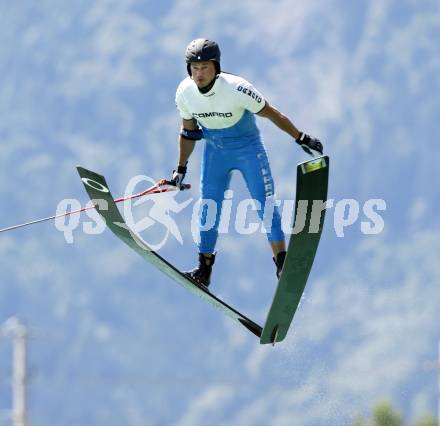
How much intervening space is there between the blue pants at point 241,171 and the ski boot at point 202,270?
20.5 inches

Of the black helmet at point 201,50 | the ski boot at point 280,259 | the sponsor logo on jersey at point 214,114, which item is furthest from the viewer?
the ski boot at point 280,259

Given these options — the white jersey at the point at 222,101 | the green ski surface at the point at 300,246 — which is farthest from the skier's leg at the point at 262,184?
the green ski surface at the point at 300,246

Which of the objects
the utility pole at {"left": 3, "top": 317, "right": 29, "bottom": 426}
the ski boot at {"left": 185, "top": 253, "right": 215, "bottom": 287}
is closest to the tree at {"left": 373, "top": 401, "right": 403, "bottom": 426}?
the utility pole at {"left": 3, "top": 317, "right": 29, "bottom": 426}

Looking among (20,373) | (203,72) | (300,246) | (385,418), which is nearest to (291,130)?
(203,72)

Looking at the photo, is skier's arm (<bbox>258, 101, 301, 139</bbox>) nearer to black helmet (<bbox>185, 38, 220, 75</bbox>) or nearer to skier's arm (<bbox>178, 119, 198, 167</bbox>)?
black helmet (<bbox>185, 38, 220, 75</bbox>)

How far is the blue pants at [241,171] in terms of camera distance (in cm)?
1557

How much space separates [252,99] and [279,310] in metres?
2.15

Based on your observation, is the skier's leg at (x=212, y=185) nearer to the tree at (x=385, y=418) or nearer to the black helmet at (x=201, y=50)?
the black helmet at (x=201, y=50)

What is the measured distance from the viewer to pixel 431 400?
18875cm

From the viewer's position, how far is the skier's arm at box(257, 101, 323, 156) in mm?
15180

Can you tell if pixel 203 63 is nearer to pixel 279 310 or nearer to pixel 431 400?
pixel 279 310

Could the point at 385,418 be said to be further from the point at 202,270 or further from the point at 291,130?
the point at 291,130

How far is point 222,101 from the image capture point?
15.3m

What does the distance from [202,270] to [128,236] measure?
1.04 metres
